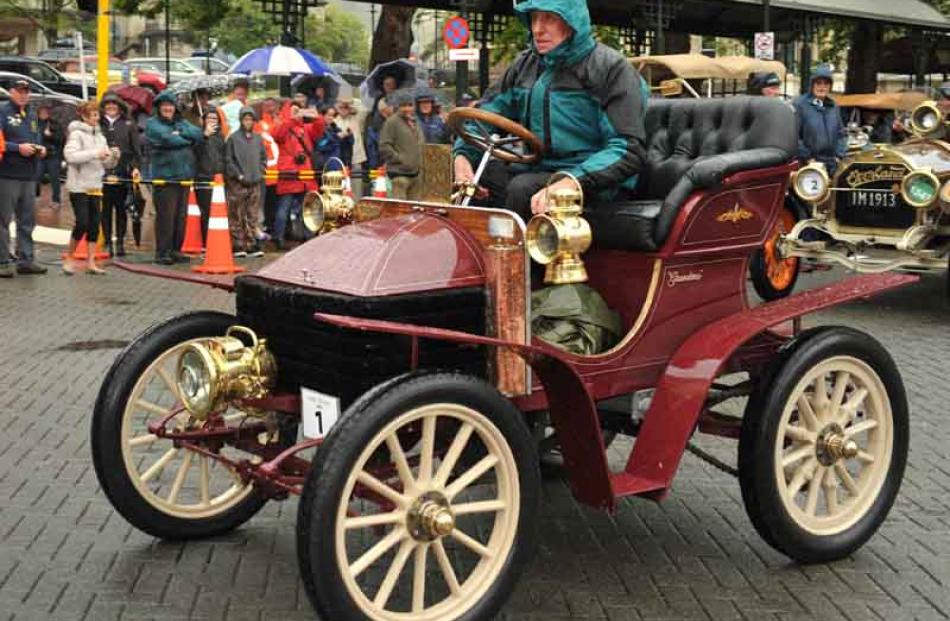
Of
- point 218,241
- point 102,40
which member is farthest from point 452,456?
point 102,40

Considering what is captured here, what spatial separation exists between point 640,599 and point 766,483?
576 mm

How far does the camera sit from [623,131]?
4.67 m

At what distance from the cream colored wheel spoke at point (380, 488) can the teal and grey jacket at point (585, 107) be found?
140 cm

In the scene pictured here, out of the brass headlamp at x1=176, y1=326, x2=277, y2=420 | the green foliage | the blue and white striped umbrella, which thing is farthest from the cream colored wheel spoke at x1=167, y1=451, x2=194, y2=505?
the green foliage

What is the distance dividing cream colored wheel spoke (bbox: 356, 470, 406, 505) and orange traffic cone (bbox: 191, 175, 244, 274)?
9045mm

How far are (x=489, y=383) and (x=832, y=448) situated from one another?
57.0 inches

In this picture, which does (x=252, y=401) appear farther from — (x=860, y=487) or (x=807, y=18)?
(x=807, y=18)

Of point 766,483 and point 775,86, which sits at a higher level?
point 775,86

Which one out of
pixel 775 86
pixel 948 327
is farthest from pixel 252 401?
pixel 775 86

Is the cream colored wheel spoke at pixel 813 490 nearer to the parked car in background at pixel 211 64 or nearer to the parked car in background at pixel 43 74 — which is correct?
the parked car in background at pixel 43 74

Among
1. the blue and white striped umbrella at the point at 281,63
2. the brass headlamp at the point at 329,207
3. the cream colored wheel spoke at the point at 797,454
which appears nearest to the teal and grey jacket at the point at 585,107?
the brass headlamp at the point at 329,207

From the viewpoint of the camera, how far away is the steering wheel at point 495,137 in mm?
4609

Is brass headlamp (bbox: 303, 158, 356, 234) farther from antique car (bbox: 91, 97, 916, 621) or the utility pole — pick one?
the utility pole

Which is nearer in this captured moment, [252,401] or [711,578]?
[252,401]
